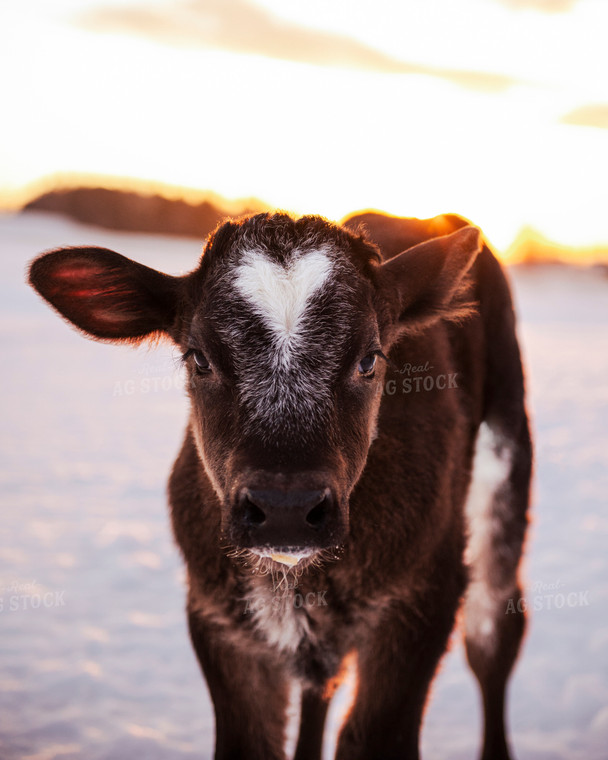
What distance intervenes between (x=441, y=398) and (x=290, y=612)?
1.17 m

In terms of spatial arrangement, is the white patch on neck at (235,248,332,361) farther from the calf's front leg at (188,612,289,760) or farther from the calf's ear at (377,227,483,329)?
the calf's front leg at (188,612,289,760)

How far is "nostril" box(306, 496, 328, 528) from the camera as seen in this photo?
→ 228cm

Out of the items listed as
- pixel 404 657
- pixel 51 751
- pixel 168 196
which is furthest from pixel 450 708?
pixel 168 196

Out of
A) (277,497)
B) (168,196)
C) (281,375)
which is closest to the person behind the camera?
(277,497)

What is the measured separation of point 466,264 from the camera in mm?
3072

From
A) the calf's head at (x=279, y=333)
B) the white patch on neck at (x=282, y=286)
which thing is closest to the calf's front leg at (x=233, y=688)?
the calf's head at (x=279, y=333)

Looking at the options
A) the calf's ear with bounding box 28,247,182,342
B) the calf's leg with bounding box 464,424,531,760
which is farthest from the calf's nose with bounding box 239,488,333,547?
the calf's leg with bounding box 464,424,531,760

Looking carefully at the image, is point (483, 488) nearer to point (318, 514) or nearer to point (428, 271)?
point (428, 271)

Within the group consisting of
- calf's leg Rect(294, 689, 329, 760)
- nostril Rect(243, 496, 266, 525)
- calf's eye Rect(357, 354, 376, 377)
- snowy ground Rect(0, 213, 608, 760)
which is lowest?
snowy ground Rect(0, 213, 608, 760)

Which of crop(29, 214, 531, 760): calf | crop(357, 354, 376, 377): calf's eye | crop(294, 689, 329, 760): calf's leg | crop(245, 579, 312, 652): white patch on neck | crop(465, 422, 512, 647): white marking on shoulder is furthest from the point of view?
crop(465, 422, 512, 647): white marking on shoulder

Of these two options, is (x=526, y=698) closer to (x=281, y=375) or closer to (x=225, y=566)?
(x=225, y=566)

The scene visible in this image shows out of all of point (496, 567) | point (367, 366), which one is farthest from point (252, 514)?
point (496, 567)

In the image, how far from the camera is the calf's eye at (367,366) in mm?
2754

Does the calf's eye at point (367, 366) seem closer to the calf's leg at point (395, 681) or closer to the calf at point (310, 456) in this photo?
the calf at point (310, 456)
